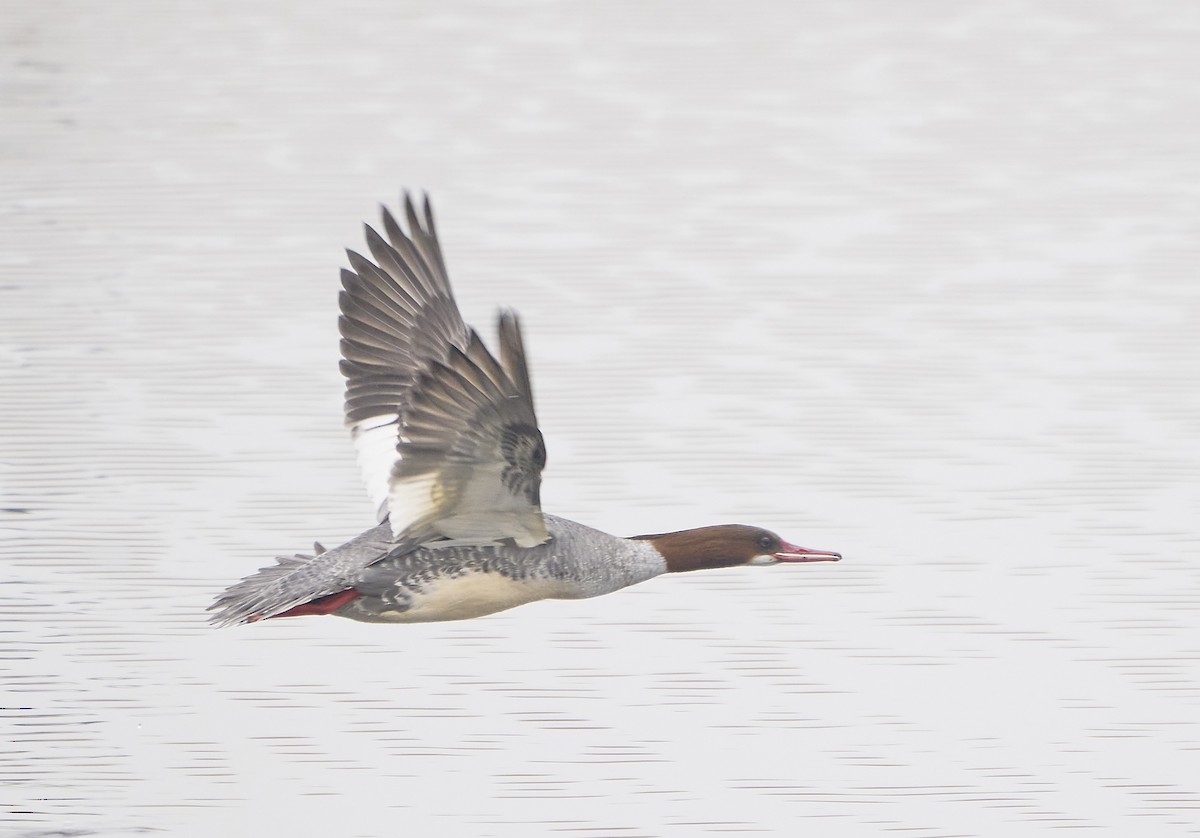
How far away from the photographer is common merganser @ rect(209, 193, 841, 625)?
5191 mm

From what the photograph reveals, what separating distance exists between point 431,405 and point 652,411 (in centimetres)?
309

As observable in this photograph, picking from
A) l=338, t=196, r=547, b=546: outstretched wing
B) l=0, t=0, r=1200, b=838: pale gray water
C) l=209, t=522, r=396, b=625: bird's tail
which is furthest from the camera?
l=0, t=0, r=1200, b=838: pale gray water

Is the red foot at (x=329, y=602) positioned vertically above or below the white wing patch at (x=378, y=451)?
below

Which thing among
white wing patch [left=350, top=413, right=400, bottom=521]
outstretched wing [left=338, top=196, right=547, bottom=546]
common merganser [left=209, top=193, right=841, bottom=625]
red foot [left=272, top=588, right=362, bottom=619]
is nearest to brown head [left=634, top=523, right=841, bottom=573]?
common merganser [left=209, top=193, right=841, bottom=625]

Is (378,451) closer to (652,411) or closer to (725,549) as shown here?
(725,549)

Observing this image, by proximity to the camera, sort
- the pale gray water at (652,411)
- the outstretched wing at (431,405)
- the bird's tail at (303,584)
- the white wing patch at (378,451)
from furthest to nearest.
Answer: the white wing patch at (378,451) → the pale gray water at (652,411) → the bird's tail at (303,584) → the outstretched wing at (431,405)

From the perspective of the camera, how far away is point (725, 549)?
606 centimetres

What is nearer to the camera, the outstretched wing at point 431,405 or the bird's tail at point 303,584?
the outstretched wing at point 431,405

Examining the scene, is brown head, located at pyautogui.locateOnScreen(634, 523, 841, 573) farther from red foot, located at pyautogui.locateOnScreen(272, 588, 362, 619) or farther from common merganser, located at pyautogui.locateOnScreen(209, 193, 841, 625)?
red foot, located at pyautogui.locateOnScreen(272, 588, 362, 619)

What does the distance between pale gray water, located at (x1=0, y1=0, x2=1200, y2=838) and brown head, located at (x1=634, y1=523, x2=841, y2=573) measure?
49 cm

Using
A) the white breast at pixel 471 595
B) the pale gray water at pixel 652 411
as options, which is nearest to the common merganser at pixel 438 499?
the white breast at pixel 471 595

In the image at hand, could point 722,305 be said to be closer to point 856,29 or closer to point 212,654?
point 212,654

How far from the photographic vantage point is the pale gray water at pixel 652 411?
5938mm

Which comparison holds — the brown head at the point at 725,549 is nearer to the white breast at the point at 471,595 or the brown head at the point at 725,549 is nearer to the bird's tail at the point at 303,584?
the white breast at the point at 471,595
